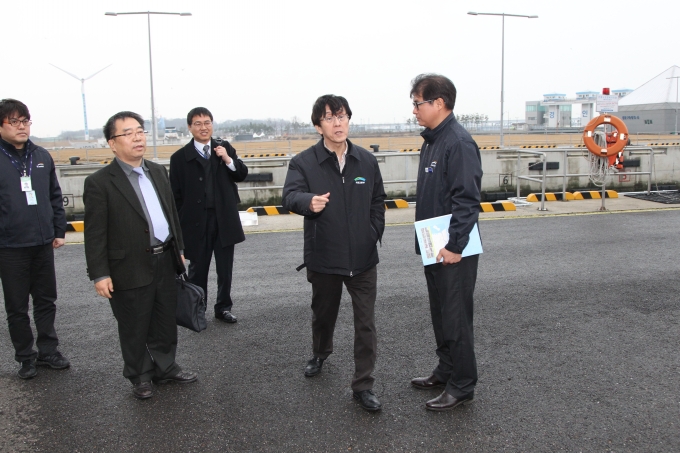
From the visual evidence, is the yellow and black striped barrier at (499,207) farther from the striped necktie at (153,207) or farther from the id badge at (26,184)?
the id badge at (26,184)

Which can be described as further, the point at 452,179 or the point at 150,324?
the point at 150,324

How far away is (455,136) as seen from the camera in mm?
3662

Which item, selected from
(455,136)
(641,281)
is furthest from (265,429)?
(641,281)

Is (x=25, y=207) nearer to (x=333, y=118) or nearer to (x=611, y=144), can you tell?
(x=333, y=118)

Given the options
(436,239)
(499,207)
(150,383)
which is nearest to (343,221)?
(436,239)

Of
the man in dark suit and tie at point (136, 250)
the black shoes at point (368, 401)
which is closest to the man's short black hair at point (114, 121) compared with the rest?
the man in dark suit and tie at point (136, 250)

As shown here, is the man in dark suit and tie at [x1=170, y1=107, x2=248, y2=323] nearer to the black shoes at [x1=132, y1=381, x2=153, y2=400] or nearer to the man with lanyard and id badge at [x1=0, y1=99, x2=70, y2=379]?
the man with lanyard and id badge at [x1=0, y1=99, x2=70, y2=379]

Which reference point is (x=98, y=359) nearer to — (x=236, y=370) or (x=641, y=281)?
(x=236, y=370)

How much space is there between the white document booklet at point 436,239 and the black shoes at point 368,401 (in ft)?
3.00

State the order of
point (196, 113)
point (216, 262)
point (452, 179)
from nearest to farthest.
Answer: point (452, 179) < point (196, 113) < point (216, 262)

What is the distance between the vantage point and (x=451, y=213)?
3.69 meters

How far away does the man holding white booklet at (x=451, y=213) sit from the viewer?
141 inches

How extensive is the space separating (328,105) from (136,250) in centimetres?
159

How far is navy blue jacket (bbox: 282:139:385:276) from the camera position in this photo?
3.93 metres
